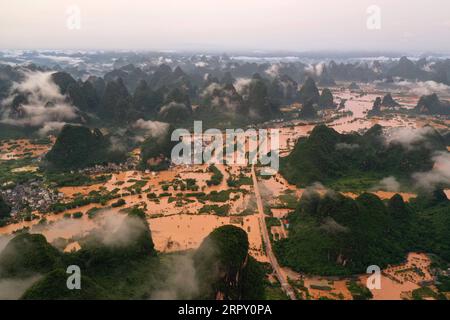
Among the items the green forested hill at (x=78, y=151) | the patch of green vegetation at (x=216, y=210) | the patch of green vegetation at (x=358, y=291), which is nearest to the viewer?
the patch of green vegetation at (x=358, y=291)

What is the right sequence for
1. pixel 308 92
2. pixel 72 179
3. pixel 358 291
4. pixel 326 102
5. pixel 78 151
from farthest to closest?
pixel 308 92
pixel 326 102
pixel 78 151
pixel 72 179
pixel 358 291

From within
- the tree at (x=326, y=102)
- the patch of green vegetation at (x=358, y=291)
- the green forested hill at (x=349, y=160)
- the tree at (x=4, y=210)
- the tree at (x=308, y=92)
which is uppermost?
the tree at (x=308, y=92)

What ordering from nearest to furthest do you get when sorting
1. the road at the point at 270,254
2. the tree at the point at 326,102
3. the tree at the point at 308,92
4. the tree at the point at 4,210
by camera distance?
the road at the point at 270,254, the tree at the point at 4,210, the tree at the point at 326,102, the tree at the point at 308,92

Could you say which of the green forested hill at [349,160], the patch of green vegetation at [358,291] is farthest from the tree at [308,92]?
the patch of green vegetation at [358,291]

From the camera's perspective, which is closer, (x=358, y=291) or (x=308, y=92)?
(x=358, y=291)

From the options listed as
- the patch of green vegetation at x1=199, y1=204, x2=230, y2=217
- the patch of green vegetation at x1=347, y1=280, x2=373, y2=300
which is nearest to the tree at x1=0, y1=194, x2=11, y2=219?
the patch of green vegetation at x1=199, y1=204, x2=230, y2=217

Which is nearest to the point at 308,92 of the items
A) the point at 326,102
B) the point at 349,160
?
the point at 326,102

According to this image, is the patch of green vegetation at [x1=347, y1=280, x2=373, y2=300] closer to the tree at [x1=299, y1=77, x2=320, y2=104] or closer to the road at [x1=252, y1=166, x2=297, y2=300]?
the road at [x1=252, y1=166, x2=297, y2=300]

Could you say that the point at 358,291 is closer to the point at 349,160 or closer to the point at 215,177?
the point at 215,177

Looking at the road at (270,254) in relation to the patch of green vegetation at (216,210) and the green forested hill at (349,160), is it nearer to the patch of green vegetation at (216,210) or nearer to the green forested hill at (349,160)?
the patch of green vegetation at (216,210)

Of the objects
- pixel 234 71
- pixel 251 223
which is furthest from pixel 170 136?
pixel 234 71

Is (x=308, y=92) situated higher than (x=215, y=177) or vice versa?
(x=308, y=92)
